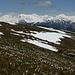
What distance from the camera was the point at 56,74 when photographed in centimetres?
2167

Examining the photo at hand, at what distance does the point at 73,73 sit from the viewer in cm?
2458

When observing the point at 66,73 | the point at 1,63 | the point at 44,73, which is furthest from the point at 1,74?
the point at 66,73

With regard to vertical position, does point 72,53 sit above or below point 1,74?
below

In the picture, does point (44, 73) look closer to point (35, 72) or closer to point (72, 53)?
point (35, 72)

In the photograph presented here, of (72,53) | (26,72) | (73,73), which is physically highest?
(26,72)

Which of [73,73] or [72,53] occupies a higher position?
[73,73]

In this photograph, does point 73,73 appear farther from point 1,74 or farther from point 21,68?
point 1,74

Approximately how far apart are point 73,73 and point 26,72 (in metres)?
7.24

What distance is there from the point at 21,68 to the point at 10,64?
115 centimetres

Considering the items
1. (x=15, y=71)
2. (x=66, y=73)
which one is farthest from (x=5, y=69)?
(x=66, y=73)

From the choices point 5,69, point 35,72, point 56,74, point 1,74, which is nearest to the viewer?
point 1,74

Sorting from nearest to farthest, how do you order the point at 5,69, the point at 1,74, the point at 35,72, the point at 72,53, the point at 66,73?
the point at 1,74
the point at 5,69
the point at 35,72
the point at 66,73
the point at 72,53

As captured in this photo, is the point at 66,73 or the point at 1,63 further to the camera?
the point at 66,73

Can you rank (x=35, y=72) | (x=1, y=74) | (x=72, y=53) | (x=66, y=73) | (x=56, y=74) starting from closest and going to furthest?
(x=1, y=74) → (x=35, y=72) → (x=56, y=74) → (x=66, y=73) → (x=72, y=53)
